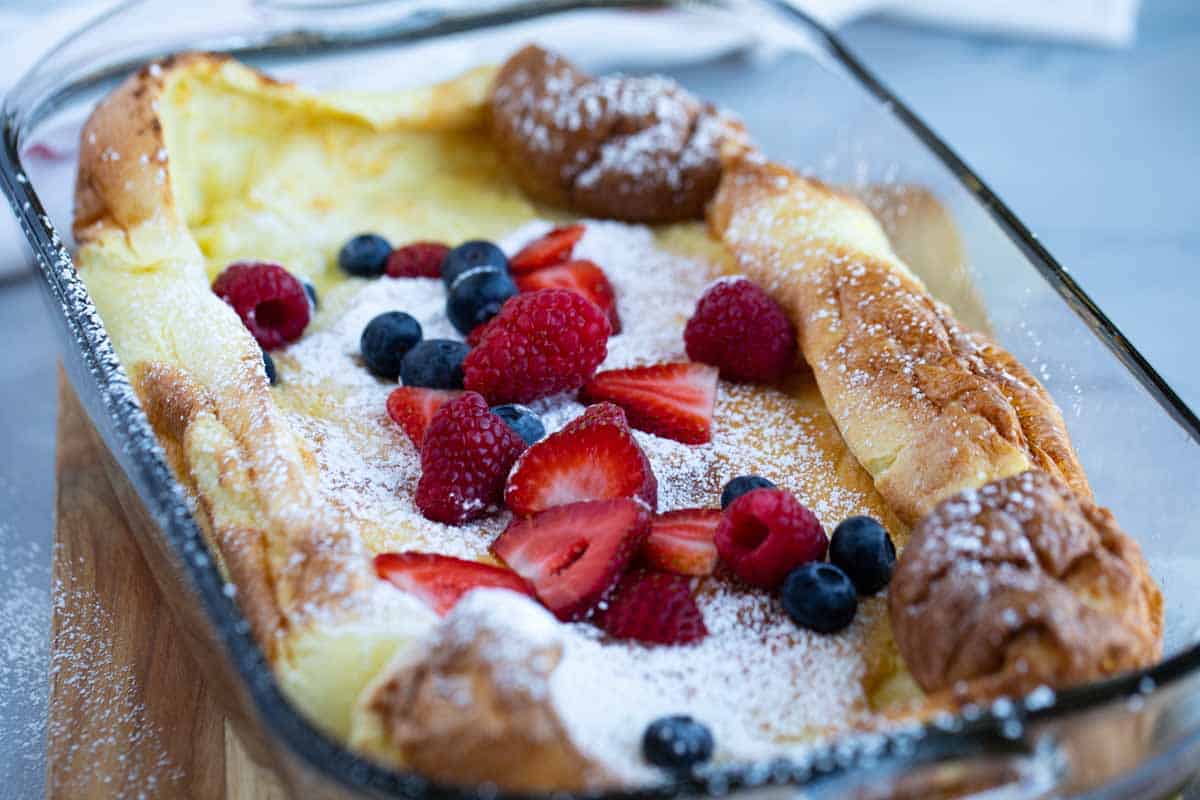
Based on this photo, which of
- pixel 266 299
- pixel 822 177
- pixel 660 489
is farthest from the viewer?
pixel 822 177

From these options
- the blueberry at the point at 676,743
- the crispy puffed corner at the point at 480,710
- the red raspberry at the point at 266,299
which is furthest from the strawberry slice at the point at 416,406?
the blueberry at the point at 676,743

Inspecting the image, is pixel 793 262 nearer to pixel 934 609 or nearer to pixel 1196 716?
pixel 934 609

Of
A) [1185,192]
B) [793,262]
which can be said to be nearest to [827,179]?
[793,262]

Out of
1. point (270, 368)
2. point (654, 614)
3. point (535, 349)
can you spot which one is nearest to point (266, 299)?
point (270, 368)

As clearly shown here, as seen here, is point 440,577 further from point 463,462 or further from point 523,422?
point 523,422

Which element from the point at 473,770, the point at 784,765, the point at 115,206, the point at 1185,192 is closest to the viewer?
the point at 784,765

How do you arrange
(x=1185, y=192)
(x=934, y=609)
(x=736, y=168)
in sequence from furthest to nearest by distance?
1. (x=1185, y=192)
2. (x=736, y=168)
3. (x=934, y=609)
